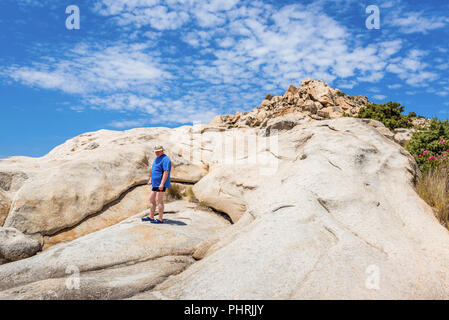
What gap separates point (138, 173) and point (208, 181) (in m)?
2.64

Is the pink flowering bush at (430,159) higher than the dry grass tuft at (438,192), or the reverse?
the pink flowering bush at (430,159)

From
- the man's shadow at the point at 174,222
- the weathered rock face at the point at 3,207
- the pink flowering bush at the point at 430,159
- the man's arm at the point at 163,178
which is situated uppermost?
the pink flowering bush at the point at 430,159

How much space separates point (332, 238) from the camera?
17.1 feet

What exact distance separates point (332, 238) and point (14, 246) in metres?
7.31

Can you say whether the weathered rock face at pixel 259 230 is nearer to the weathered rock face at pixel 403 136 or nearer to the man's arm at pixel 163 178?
the man's arm at pixel 163 178

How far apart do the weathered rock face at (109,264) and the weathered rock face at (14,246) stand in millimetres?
871

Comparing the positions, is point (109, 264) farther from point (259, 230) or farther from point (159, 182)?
point (259, 230)

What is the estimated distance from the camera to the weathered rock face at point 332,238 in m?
4.27

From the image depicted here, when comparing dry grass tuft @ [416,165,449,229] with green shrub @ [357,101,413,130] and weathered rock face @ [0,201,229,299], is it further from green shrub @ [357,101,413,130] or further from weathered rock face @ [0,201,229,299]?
green shrub @ [357,101,413,130]

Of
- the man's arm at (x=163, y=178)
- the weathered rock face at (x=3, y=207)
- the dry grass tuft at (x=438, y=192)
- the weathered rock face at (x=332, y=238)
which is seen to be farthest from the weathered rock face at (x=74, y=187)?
the dry grass tuft at (x=438, y=192)

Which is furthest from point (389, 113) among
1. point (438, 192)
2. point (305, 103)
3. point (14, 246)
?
point (14, 246)

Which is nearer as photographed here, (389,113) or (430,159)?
(430,159)

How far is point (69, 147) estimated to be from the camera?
63.8 feet
